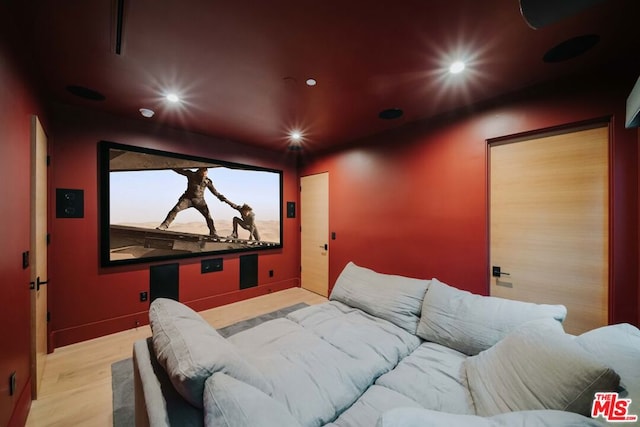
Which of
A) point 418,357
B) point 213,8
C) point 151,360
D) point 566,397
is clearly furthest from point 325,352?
point 213,8

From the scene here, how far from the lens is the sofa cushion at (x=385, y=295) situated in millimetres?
1904

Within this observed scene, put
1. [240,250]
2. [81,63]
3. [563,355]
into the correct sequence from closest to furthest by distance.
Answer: [563,355] → [81,63] → [240,250]

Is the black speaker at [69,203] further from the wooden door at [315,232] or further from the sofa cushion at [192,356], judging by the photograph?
the wooden door at [315,232]

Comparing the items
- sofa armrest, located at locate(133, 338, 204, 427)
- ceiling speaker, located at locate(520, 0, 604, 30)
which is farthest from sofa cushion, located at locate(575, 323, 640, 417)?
sofa armrest, located at locate(133, 338, 204, 427)

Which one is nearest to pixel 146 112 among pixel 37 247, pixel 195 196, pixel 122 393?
pixel 195 196

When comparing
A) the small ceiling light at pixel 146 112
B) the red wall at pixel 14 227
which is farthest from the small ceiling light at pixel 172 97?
the red wall at pixel 14 227

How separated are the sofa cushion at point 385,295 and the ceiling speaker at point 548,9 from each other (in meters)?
1.75

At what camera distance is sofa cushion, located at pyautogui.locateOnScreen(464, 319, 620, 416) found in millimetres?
857

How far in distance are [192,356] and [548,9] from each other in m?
1.87

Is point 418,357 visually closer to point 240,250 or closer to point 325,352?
point 325,352

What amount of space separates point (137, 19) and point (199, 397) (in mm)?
2011

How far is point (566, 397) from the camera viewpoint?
0.87m

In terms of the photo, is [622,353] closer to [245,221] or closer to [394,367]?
[394,367]

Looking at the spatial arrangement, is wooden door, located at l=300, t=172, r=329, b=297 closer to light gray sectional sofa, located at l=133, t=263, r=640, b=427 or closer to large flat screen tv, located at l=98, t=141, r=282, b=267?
large flat screen tv, located at l=98, t=141, r=282, b=267
